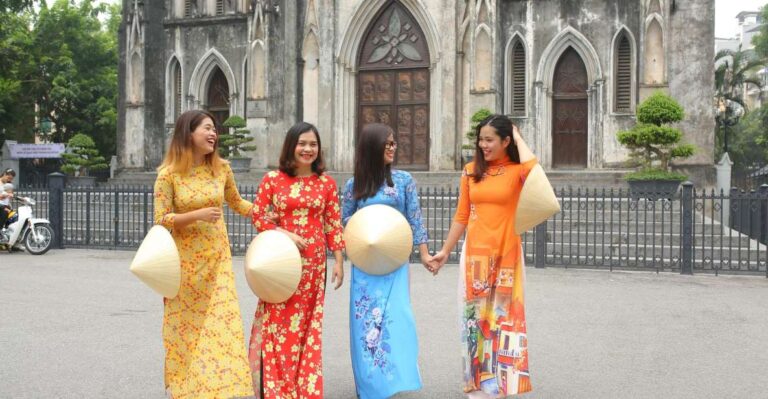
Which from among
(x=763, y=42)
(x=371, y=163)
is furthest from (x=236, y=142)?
(x=763, y=42)

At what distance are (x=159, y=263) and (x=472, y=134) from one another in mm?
15868

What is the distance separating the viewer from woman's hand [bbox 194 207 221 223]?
483cm

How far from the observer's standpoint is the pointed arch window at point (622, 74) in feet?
68.0

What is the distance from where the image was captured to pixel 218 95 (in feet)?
83.7

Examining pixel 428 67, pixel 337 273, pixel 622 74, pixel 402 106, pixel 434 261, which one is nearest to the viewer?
pixel 337 273

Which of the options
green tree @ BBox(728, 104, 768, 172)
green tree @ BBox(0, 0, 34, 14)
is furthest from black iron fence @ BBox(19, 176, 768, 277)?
green tree @ BBox(728, 104, 768, 172)

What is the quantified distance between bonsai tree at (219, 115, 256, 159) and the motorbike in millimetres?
7623

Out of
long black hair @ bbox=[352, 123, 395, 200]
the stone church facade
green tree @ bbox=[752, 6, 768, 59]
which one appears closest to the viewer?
long black hair @ bbox=[352, 123, 395, 200]

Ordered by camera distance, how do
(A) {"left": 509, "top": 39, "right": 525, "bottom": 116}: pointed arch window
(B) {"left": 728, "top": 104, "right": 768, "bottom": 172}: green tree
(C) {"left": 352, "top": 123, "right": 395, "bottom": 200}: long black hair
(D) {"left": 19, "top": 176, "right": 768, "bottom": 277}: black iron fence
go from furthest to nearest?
(B) {"left": 728, "top": 104, "right": 768, "bottom": 172}: green tree
(A) {"left": 509, "top": 39, "right": 525, "bottom": 116}: pointed arch window
(D) {"left": 19, "top": 176, "right": 768, "bottom": 277}: black iron fence
(C) {"left": 352, "top": 123, "right": 395, "bottom": 200}: long black hair

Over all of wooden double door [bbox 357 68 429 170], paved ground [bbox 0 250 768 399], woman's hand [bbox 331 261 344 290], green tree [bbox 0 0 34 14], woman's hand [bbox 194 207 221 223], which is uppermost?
green tree [bbox 0 0 34 14]

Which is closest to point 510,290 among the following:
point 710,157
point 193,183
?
point 193,183

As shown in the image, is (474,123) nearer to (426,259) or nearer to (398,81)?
(398,81)

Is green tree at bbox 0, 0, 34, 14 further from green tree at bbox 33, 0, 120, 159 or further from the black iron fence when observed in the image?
the black iron fence

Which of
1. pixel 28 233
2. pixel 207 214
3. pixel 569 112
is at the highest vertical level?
pixel 569 112
